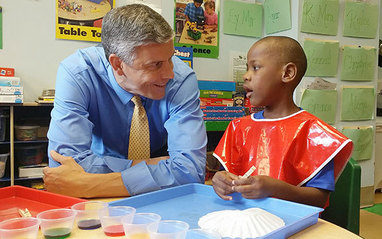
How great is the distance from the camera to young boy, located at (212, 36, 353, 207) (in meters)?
1.18

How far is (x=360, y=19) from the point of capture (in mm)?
3111

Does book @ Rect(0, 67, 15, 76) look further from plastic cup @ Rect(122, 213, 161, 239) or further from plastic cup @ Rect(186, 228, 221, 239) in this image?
plastic cup @ Rect(186, 228, 221, 239)

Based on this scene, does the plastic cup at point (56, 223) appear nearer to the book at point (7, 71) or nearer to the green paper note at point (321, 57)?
the book at point (7, 71)

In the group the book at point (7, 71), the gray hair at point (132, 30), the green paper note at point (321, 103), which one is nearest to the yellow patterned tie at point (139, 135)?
the gray hair at point (132, 30)

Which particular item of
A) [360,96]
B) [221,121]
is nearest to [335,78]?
[360,96]

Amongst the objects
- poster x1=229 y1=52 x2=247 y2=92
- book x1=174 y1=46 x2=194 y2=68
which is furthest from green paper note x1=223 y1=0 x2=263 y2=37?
book x1=174 y1=46 x2=194 y2=68

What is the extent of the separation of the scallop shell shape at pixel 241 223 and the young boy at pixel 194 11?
8.36 ft

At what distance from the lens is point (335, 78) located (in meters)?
3.05

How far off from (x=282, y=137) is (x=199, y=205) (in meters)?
0.55

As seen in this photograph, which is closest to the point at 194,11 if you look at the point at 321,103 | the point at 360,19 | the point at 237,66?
the point at 237,66

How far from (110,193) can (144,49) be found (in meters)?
0.54

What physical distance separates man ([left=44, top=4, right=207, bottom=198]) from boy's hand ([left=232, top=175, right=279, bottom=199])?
28 cm

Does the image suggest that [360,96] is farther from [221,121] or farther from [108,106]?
[108,106]

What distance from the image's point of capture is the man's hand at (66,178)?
3.39 ft
